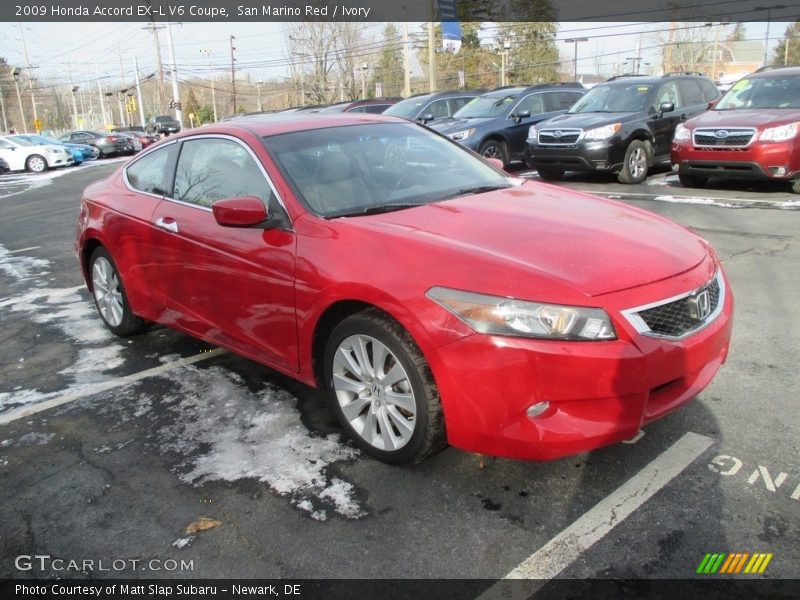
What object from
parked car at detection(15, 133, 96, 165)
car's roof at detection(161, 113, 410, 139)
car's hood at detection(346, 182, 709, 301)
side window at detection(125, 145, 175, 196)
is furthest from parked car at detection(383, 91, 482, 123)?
parked car at detection(15, 133, 96, 165)

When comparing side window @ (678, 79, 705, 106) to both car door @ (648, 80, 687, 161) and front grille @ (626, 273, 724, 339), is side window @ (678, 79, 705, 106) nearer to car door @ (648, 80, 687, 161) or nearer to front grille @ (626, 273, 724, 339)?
car door @ (648, 80, 687, 161)

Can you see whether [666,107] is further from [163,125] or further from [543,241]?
[163,125]

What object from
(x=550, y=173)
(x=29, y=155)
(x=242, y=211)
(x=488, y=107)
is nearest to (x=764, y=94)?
(x=550, y=173)

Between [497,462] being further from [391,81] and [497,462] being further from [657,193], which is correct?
[391,81]

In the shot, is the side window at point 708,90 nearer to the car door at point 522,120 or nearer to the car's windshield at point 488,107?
the car door at point 522,120

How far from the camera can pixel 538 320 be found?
261 cm

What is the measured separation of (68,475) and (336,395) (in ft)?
4.40

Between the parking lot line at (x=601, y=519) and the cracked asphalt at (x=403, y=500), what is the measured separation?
0.03 m

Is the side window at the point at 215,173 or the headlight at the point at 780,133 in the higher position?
the side window at the point at 215,173

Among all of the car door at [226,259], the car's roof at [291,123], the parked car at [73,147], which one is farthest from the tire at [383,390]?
the parked car at [73,147]

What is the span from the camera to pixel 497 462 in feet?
10.4

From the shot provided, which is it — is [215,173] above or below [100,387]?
above

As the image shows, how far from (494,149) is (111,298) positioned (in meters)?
9.77

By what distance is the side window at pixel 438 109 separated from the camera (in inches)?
610
